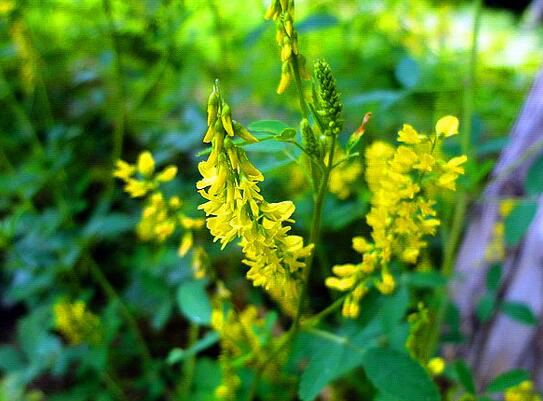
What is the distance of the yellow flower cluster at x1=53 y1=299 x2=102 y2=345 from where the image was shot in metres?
1.55

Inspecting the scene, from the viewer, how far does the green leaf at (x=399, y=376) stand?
835 mm

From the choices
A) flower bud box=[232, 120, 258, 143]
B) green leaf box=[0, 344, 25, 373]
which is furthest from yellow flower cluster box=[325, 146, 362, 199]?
green leaf box=[0, 344, 25, 373]

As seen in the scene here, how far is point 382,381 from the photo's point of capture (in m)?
0.87

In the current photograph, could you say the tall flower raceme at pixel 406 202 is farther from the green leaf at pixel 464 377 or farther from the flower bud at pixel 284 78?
the green leaf at pixel 464 377

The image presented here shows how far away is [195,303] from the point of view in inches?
49.1

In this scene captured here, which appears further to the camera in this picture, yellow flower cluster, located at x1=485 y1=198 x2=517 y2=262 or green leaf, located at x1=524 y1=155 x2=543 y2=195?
yellow flower cluster, located at x1=485 y1=198 x2=517 y2=262

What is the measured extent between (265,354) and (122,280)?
135 centimetres

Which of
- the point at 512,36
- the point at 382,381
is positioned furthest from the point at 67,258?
the point at 512,36

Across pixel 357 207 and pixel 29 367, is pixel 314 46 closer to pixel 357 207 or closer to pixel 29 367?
pixel 357 207

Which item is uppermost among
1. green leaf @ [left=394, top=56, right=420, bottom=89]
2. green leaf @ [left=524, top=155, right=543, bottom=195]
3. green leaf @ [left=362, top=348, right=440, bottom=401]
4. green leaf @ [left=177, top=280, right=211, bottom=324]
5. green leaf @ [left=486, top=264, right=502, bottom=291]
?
green leaf @ [left=394, top=56, right=420, bottom=89]

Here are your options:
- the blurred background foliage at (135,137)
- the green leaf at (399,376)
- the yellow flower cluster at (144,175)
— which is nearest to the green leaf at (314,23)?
the blurred background foliage at (135,137)

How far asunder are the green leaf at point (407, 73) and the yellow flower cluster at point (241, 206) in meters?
0.97

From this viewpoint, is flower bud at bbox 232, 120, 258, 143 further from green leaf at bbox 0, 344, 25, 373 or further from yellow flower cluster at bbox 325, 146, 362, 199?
green leaf at bbox 0, 344, 25, 373

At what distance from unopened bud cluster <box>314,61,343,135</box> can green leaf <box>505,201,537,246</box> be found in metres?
0.70
